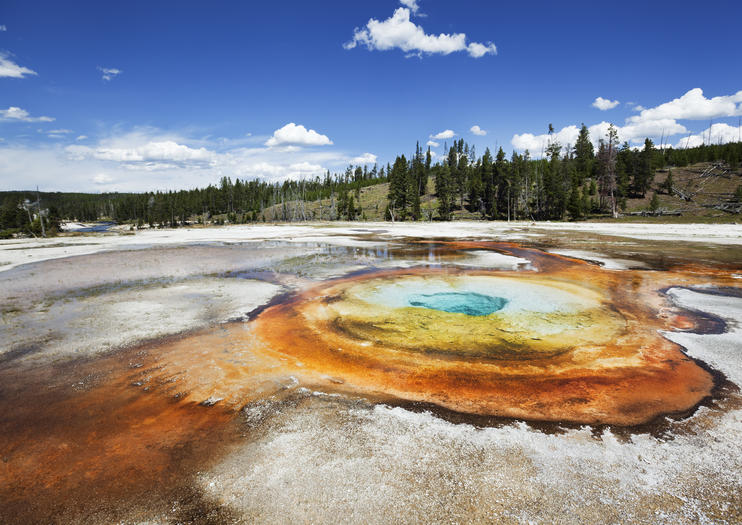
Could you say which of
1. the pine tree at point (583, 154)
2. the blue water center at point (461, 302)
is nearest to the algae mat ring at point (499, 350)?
the blue water center at point (461, 302)

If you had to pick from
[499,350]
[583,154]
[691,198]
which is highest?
[583,154]

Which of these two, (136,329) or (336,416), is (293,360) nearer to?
(336,416)

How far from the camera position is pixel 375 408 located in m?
4.95

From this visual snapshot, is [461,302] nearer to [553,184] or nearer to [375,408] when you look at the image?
[375,408]

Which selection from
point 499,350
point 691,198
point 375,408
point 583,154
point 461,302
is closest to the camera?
point 375,408

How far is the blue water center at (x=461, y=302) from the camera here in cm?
980

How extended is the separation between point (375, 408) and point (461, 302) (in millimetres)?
6300

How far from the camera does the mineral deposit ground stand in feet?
11.0

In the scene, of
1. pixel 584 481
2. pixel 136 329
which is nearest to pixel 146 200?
pixel 136 329

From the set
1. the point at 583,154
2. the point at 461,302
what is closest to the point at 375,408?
the point at 461,302

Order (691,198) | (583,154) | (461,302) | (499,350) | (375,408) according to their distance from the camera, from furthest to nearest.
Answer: (583,154) → (691,198) → (461,302) → (499,350) → (375,408)

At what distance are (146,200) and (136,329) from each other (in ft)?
467

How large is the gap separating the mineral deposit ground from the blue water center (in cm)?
10

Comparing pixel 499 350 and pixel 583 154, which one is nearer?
pixel 499 350
